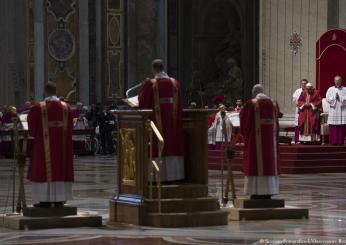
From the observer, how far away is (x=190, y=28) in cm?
3394

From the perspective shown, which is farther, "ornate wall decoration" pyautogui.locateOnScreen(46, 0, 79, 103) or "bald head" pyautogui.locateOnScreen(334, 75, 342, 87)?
"ornate wall decoration" pyautogui.locateOnScreen(46, 0, 79, 103)

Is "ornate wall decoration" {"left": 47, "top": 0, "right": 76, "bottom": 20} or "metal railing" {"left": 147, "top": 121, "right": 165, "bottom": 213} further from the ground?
"ornate wall decoration" {"left": 47, "top": 0, "right": 76, "bottom": 20}

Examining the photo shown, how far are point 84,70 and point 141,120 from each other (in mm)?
17577

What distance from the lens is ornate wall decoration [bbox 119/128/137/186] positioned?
1220cm

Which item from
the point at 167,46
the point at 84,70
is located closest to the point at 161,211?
the point at 84,70

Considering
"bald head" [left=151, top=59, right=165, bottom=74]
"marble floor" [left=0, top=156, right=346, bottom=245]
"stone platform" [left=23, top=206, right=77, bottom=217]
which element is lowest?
"marble floor" [left=0, top=156, right=346, bottom=245]

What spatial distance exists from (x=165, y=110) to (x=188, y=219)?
1.36 m

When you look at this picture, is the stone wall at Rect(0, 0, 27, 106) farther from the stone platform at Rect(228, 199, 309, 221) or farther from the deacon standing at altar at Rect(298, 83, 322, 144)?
the stone platform at Rect(228, 199, 309, 221)

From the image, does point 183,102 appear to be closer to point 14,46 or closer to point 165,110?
point 14,46

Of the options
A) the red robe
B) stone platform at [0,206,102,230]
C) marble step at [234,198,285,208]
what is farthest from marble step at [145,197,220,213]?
the red robe

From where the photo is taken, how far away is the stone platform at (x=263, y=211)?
504 inches

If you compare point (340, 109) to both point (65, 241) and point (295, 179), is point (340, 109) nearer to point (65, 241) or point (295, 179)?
point (295, 179)

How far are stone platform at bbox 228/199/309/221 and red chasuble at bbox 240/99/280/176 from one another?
39 centimetres

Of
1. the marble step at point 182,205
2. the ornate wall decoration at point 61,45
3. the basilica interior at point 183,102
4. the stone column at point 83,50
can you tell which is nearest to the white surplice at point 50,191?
the basilica interior at point 183,102
